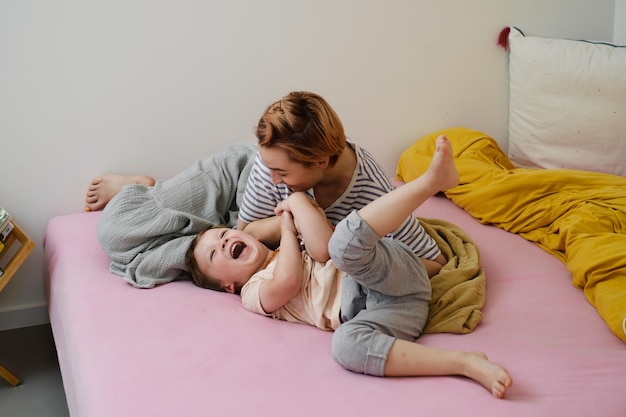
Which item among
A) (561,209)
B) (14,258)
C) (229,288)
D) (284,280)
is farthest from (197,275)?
(561,209)

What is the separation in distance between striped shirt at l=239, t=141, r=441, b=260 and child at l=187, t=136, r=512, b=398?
12cm

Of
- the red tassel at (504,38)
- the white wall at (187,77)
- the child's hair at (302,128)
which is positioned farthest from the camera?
the red tassel at (504,38)

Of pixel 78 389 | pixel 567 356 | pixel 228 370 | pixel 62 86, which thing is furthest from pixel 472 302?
pixel 62 86

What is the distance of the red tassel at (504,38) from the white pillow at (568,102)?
0.06 ft

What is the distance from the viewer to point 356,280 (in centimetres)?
133

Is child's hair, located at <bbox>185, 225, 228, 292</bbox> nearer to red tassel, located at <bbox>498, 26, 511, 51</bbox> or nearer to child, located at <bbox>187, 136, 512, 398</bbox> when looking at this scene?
child, located at <bbox>187, 136, 512, 398</bbox>

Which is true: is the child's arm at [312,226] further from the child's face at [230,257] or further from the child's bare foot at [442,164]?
the child's bare foot at [442,164]

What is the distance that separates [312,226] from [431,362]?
396 mm

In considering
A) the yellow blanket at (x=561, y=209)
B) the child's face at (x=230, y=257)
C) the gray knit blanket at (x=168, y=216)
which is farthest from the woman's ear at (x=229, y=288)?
the yellow blanket at (x=561, y=209)

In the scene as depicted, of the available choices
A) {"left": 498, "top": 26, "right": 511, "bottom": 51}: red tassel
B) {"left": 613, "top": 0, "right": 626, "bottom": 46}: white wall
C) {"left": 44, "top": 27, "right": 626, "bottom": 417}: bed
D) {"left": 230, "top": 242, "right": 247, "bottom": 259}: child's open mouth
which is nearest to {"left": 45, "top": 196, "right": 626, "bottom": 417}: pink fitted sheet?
{"left": 44, "top": 27, "right": 626, "bottom": 417}: bed

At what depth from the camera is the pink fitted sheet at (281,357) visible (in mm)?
1089

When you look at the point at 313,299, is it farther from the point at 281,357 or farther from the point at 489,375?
the point at 489,375

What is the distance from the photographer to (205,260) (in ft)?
5.04

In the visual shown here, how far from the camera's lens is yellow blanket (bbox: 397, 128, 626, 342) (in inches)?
58.2
